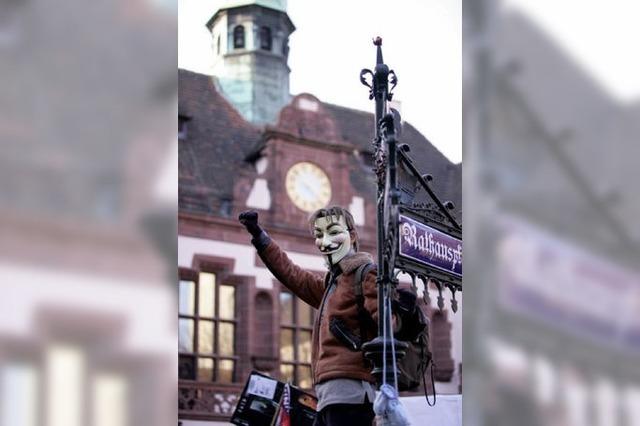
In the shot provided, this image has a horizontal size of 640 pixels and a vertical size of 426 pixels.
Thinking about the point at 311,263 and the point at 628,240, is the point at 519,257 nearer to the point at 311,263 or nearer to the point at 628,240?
the point at 628,240

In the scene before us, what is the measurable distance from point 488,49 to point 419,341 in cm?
85

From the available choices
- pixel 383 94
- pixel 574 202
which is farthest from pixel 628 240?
pixel 383 94

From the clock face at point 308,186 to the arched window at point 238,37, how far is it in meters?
1.33

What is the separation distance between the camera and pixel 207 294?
6.73 m

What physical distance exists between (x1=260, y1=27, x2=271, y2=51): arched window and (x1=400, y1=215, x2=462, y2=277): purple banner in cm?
426

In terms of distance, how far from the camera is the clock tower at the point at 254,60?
5738 mm

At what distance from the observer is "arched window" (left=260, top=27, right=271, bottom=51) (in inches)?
232

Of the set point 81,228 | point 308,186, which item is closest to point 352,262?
point 81,228

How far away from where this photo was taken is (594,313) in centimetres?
87

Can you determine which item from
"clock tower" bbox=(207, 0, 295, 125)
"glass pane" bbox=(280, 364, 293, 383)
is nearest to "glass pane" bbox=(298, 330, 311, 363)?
"glass pane" bbox=(280, 364, 293, 383)

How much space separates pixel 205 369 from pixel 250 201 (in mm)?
1041

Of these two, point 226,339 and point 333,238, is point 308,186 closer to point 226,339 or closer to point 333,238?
point 226,339

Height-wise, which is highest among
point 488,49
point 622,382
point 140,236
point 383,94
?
point 383,94

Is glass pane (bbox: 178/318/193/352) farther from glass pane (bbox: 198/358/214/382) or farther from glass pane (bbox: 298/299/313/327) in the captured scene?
glass pane (bbox: 298/299/313/327)
